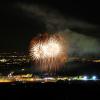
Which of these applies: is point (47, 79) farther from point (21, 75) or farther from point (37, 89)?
point (21, 75)

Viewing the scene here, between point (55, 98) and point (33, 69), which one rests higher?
point (33, 69)

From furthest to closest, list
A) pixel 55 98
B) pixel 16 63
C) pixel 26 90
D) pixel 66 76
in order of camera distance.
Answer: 1. pixel 16 63
2. pixel 66 76
3. pixel 26 90
4. pixel 55 98

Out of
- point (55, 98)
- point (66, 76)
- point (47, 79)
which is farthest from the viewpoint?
point (66, 76)

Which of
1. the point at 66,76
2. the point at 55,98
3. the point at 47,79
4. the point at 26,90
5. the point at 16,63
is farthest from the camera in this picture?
the point at 16,63

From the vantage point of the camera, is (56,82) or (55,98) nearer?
(55,98)

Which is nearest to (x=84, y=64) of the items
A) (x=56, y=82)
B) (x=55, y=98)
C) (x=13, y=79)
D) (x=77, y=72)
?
(x=77, y=72)

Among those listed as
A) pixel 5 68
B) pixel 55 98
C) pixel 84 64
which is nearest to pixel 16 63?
pixel 5 68

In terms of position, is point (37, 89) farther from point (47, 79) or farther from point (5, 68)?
point (5, 68)

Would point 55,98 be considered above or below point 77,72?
below

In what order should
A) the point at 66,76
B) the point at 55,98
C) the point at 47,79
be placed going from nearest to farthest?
the point at 55,98 < the point at 47,79 < the point at 66,76
